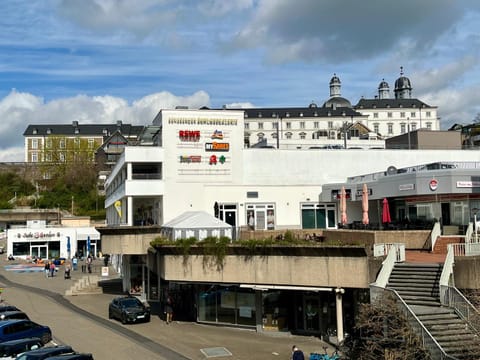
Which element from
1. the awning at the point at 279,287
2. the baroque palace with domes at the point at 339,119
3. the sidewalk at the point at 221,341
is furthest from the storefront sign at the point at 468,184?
the baroque palace with domes at the point at 339,119

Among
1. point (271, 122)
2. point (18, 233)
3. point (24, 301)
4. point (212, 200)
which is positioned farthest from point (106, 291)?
point (271, 122)

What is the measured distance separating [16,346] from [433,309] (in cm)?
1586

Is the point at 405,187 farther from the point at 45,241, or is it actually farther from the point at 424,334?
the point at 45,241

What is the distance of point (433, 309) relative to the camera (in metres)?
19.2

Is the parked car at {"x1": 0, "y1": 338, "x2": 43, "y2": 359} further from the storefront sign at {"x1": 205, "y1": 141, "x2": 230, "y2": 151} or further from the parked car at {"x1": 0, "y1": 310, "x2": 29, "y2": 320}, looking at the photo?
the storefront sign at {"x1": 205, "y1": 141, "x2": 230, "y2": 151}

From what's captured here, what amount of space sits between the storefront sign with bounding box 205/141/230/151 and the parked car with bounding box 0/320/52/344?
742 inches

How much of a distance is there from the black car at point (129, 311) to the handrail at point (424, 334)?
51.1 feet

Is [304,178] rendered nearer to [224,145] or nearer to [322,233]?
[224,145]

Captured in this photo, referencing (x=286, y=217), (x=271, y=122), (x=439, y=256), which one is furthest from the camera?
(x=271, y=122)

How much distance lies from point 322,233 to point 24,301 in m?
21.2

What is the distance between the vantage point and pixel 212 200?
132 feet

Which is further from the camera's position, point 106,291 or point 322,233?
point 106,291

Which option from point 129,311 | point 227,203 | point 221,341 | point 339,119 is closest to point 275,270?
point 221,341

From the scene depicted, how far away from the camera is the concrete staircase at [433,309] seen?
16.9m
